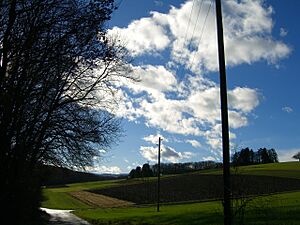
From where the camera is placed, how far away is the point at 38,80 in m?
14.0

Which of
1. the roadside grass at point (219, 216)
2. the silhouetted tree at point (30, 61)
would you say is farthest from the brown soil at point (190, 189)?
the silhouetted tree at point (30, 61)

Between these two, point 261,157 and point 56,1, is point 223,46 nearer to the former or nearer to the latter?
point 56,1

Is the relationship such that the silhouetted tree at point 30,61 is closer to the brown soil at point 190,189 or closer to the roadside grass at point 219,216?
the roadside grass at point 219,216

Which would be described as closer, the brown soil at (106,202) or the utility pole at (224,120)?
the utility pole at (224,120)

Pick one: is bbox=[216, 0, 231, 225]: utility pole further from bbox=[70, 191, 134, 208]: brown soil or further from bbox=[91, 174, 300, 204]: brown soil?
bbox=[70, 191, 134, 208]: brown soil

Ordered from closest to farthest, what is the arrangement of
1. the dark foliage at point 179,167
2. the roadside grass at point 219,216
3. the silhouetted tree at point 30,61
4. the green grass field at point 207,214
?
the silhouetted tree at point 30,61 < the roadside grass at point 219,216 < the green grass field at point 207,214 < the dark foliage at point 179,167

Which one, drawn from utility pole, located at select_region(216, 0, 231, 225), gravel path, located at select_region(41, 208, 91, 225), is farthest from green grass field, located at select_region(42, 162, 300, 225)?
gravel path, located at select_region(41, 208, 91, 225)

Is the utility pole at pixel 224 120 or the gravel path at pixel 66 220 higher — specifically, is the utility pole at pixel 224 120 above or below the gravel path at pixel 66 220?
above

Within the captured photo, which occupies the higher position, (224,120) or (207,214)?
(224,120)

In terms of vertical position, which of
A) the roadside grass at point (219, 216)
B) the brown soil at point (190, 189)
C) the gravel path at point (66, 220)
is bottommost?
the gravel path at point (66, 220)

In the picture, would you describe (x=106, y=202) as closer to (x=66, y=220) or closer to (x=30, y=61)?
(x=66, y=220)

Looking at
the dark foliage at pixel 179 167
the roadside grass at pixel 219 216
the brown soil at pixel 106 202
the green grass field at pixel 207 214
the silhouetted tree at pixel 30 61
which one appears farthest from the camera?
the dark foliage at pixel 179 167

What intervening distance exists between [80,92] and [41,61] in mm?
10998

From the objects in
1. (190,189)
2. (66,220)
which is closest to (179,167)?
(190,189)
